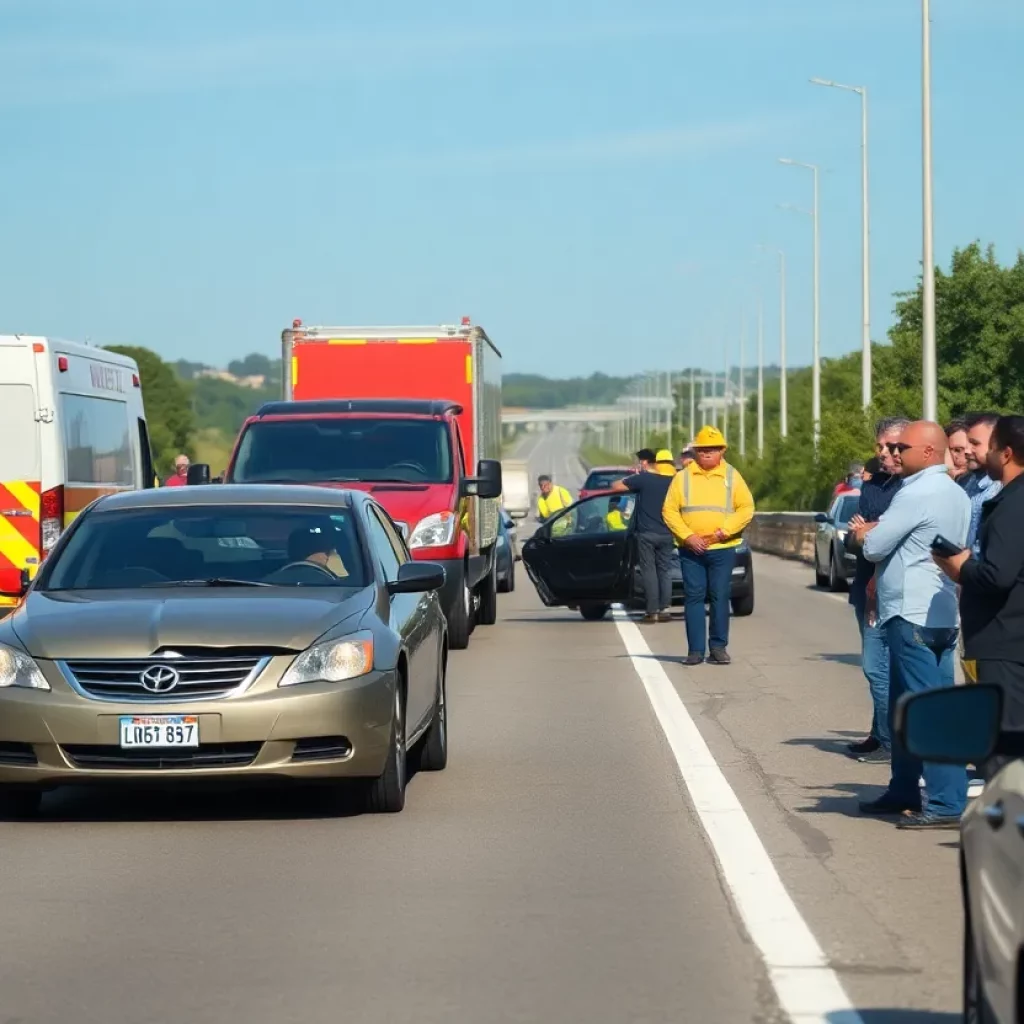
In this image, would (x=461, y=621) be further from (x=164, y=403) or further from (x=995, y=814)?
(x=164, y=403)

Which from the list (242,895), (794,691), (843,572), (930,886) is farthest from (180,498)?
(843,572)

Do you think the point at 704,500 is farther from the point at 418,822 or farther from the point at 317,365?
the point at 418,822

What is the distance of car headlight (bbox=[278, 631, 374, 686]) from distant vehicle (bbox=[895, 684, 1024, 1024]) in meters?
5.17

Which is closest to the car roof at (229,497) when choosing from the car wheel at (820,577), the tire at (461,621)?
the tire at (461,621)

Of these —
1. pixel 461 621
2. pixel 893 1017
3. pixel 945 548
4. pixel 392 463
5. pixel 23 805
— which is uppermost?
pixel 945 548

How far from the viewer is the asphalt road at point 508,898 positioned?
6.30 meters

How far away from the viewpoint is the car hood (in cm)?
947

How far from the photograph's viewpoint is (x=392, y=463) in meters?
19.7

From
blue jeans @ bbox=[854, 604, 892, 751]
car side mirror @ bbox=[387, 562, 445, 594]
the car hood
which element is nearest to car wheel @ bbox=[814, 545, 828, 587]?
blue jeans @ bbox=[854, 604, 892, 751]

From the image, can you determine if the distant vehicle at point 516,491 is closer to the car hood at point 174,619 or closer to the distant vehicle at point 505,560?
the distant vehicle at point 505,560

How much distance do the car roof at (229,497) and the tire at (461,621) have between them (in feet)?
26.9

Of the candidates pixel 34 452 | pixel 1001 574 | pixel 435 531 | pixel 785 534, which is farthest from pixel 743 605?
pixel 785 534

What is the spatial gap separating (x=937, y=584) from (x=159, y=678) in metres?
3.44

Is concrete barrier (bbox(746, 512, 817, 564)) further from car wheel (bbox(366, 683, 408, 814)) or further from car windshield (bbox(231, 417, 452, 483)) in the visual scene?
car wheel (bbox(366, 683, 408, 814))
